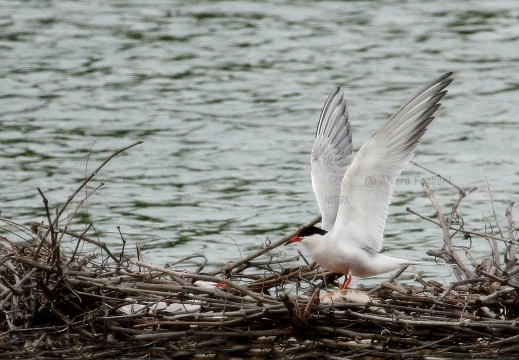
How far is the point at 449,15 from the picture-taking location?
18.8 m

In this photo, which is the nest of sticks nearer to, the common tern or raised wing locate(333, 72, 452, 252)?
the common tern

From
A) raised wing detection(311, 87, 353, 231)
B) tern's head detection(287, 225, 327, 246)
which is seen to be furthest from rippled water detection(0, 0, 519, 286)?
tern's head detection(287, 225, 327, 246)

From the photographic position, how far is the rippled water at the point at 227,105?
11.5m

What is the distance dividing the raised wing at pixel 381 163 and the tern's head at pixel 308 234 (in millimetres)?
103

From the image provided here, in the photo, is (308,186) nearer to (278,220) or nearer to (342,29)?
(278,220)

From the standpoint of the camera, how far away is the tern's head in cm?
736

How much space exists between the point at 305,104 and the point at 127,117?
2355 millimetres

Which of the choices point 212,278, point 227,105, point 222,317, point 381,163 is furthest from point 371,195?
point 227,105

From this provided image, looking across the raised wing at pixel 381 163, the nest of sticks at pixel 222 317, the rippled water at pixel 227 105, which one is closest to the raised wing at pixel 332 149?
the raised wing at pixel 381 163

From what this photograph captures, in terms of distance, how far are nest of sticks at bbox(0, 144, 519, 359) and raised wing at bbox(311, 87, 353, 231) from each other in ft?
3.73

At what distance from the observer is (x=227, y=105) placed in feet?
49.2

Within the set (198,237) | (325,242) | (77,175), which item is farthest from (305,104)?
(325,242)

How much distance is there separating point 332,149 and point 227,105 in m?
6.74

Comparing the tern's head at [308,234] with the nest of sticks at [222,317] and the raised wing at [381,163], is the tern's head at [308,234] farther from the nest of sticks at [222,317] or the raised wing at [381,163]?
the nest of sticks at [222,317]
